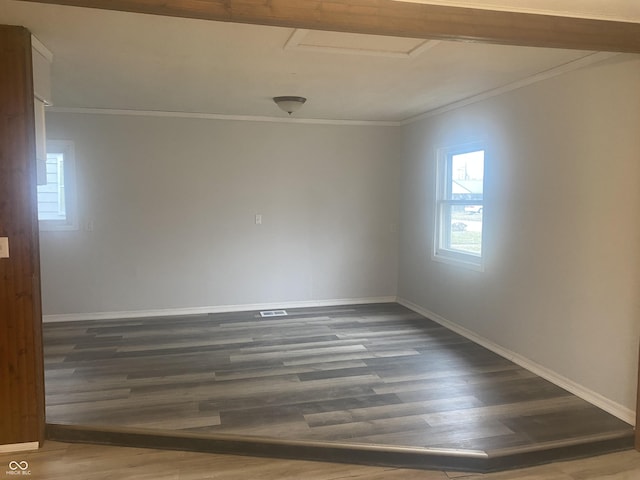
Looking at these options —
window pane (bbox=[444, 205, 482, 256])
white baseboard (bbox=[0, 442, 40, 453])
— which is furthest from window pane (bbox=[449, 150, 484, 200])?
white baseboard (bbox=[0, 442, 40, 453])

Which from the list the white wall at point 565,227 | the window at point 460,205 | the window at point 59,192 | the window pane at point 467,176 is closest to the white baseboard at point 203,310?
the window at point 59,192

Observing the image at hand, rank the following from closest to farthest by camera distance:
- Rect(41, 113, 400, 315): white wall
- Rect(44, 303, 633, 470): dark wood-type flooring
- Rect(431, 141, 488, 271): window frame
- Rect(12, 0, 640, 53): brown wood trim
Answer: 1. Rect(12, 0, 640, 53): brown wood trim
2. Rect(44, 303, 633, 470): dark wood-type flooring
3. Rect(431, 141, 488, 271): window frame
4. Rect(41, 113, 400, 315): white wall

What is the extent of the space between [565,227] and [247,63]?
104 inches

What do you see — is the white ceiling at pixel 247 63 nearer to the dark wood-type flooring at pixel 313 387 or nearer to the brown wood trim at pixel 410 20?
the brown wood trim at pixel 410 20

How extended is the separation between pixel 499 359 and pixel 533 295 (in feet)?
2.23

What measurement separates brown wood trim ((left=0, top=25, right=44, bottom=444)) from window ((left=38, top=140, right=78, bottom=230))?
2.76 meters

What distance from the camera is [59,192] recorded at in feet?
17.5

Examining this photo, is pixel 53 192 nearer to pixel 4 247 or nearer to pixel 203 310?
pixel 203 310

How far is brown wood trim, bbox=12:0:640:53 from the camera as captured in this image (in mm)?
2107

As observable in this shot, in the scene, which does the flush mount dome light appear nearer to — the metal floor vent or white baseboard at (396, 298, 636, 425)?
the metal floor vent

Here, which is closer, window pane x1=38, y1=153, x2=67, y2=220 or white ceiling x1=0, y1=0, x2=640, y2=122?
white ceiling x1=0, y1=0, x2=640, y2=122

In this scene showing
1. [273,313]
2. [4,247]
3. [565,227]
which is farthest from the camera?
[273,313]

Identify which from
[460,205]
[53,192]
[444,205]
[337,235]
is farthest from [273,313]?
[53,192]

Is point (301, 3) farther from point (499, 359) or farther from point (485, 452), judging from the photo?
point (499, 359)
